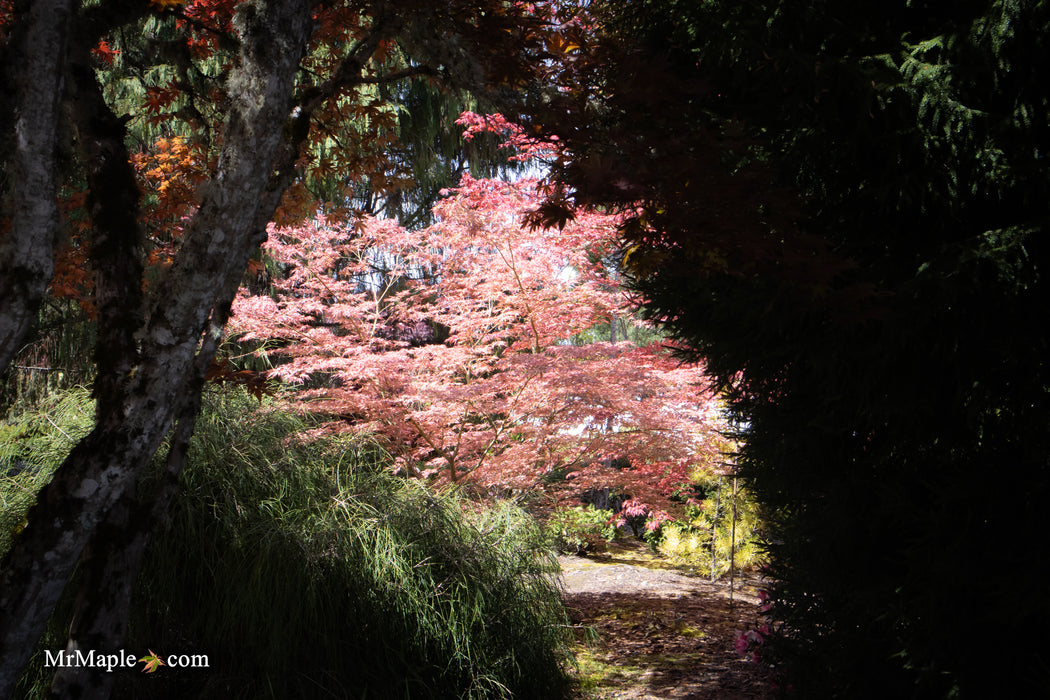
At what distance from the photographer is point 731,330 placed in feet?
9.32

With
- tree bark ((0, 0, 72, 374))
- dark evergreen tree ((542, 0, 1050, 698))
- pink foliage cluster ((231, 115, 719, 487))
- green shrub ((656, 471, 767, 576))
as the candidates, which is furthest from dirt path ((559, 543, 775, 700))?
tree bark ((0, 0, 72, 374))

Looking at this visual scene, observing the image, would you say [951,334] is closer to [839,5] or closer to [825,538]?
[825,538]

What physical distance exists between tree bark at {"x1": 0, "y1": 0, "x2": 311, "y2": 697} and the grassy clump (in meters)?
0.87

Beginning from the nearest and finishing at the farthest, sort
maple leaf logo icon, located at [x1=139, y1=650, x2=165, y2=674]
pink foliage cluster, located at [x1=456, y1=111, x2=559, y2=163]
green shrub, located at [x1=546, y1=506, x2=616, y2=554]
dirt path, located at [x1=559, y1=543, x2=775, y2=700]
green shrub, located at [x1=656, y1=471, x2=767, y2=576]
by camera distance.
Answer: maple leaf logo icon, located at [x1=139, y1=650, x2=165, y2=674], pink foliage cluster, located at [x1=456, y1=111, x2=559, y2=163], dirt path, located at [x1=559, y1=543, x2=775, y2=700], green shrub, located at [x1=656, y1=471, x2=767, y2=576], green shrub, located at [x1=546, y1=506, x2=616, y2=554]

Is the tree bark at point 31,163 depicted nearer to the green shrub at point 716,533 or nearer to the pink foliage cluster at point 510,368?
the pink foliage cluster at point 510,368

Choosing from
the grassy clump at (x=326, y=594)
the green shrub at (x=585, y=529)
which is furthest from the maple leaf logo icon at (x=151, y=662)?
the green shrub at (x=585, y=529)

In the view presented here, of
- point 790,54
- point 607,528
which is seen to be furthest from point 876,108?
point 607,528

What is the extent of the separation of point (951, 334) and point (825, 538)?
956mm

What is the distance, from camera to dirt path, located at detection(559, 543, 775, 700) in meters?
4.28

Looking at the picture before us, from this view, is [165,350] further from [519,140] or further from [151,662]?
[519,140]

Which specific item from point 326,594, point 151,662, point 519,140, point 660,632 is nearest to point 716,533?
point 660,632

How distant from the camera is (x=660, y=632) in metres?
5.68

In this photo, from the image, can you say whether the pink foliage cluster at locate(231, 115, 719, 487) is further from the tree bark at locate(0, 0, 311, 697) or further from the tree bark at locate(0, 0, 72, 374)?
the tree bark at locate(0, 0, 72, 374)

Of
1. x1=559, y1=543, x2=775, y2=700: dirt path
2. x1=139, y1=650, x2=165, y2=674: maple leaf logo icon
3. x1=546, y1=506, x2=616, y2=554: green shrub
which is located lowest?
x1=559, y1=543, x2=775, y2=700: dirt path
